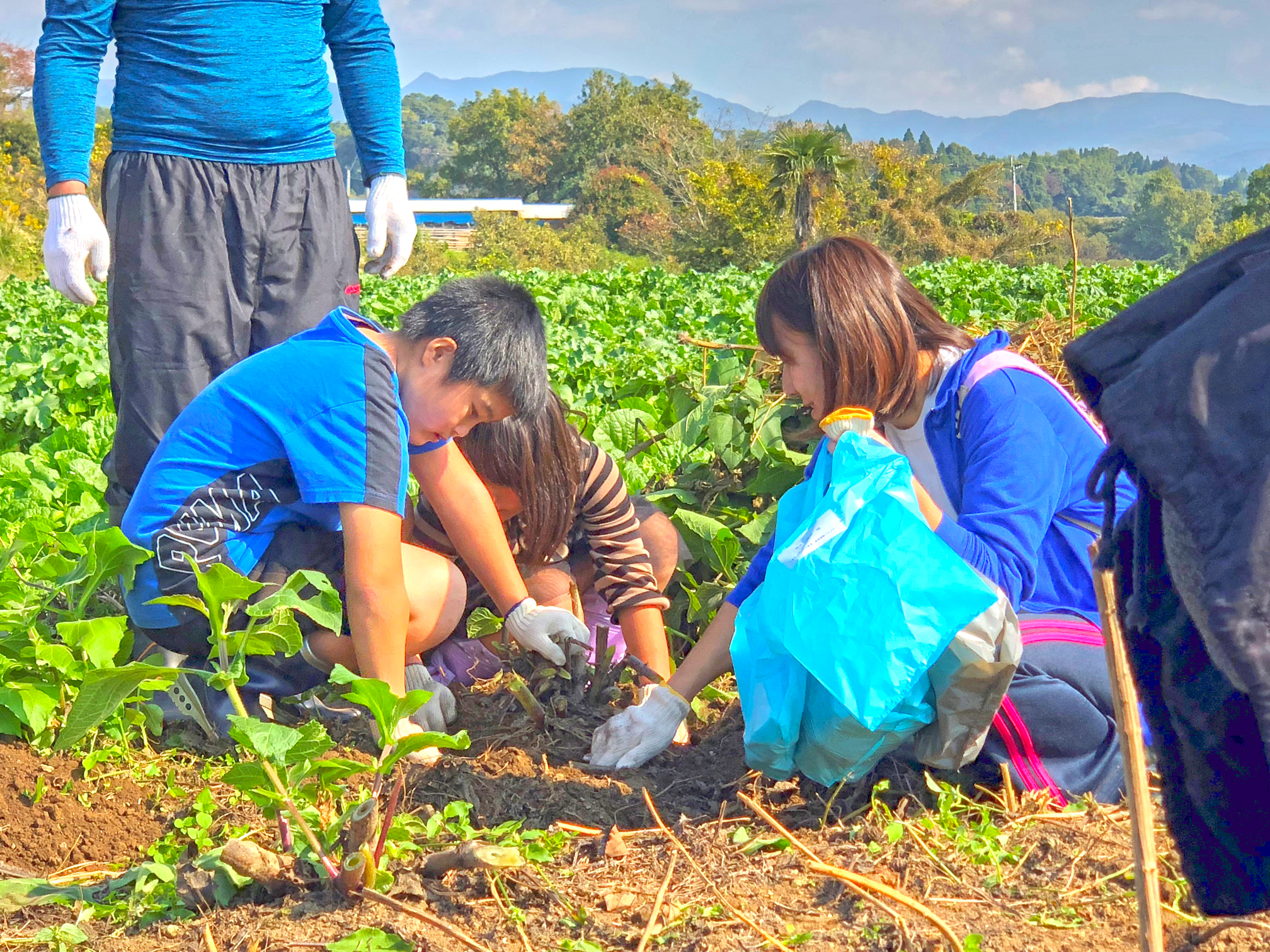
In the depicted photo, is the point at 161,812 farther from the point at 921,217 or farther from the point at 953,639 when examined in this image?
the point at 921,217

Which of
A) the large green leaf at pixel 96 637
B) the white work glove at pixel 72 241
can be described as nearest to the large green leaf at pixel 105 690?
the large green leaf at pixel 96 637

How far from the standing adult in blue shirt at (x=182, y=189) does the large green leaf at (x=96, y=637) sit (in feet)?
2.38

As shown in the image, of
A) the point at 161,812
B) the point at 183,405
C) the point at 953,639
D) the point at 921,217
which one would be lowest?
the point at 161,812

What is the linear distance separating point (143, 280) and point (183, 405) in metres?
0.30

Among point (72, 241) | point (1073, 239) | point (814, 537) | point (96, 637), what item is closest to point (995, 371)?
point (1073, 239)

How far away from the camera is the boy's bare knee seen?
9.07 ft

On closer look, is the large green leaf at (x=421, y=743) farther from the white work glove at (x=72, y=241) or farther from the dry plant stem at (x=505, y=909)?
the white work glove at (x=72, y=241)

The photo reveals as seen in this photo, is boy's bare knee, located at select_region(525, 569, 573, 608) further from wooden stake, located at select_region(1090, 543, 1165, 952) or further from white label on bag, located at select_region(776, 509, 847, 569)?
wooden stake, located at select_region(1090, 543, 1165, 952)

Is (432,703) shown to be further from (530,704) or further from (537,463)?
(537,463)

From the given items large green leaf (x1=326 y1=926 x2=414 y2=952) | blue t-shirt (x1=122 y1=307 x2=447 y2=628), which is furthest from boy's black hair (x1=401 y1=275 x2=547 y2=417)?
large green leaf (x1=326 y1=926 x2=414 y2=952)

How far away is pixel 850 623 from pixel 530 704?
0.81 meters

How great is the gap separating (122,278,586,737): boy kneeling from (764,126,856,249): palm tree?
31290 mm

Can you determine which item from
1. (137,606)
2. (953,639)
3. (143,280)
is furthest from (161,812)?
(953,639)

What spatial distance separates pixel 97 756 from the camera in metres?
2.16
